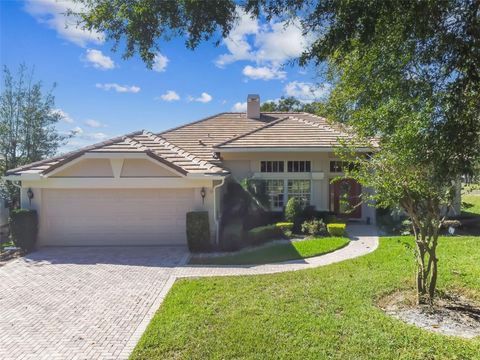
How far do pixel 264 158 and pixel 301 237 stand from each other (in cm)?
487

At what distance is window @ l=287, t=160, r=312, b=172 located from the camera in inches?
731

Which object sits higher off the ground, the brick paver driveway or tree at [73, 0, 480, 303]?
tree at [73, 0, 480, 303]

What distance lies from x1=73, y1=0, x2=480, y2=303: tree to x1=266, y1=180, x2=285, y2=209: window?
11.8 m

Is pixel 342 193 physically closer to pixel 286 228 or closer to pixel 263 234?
pixel 286 228

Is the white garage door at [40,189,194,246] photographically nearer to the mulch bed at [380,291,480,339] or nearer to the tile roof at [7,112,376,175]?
the tile roof at [7,112,376,175]

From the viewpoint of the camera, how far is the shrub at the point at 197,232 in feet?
42.9

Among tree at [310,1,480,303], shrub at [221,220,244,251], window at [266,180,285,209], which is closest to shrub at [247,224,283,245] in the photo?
shrub at [221,220,244,251]

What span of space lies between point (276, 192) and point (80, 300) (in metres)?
11.7

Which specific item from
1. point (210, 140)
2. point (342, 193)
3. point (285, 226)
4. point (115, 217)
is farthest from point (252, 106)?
point (115, 217)

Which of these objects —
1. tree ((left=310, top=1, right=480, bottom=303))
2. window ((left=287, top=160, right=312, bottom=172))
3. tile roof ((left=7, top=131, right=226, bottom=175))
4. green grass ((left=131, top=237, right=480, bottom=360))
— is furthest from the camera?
window ((left=287, top=160, right=312, bottom=172))

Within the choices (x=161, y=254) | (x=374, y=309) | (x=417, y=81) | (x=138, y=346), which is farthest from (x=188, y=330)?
(x=161, y=254)

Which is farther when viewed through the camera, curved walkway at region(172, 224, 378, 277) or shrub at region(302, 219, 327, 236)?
shrub at region(302, 219, 327, 236)

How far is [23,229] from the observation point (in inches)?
523

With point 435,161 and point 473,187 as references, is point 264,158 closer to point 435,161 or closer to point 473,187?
point 473,187
